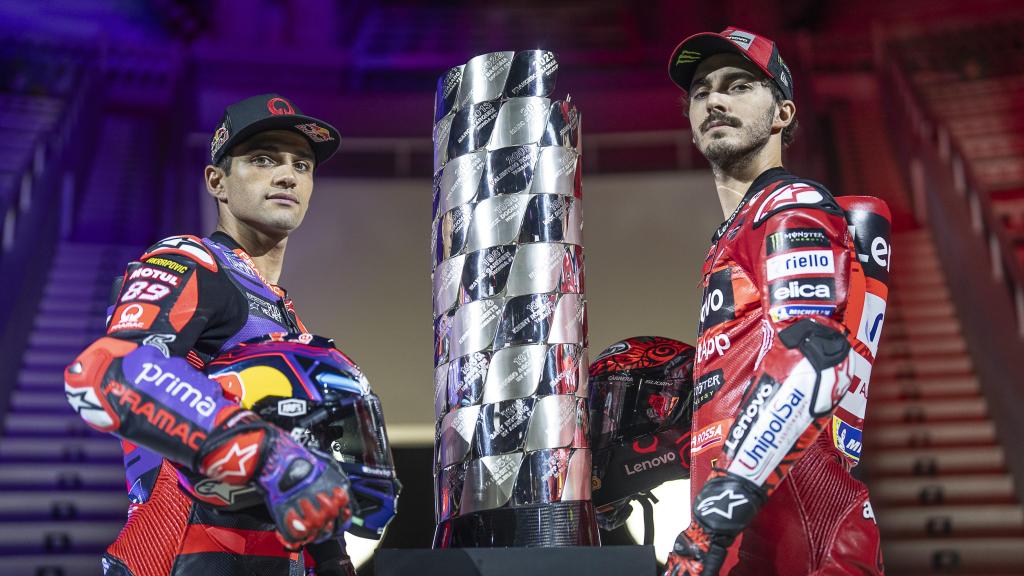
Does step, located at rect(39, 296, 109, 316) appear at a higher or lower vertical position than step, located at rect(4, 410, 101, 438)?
higher

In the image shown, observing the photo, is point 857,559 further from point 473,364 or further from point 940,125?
A: point 940,125

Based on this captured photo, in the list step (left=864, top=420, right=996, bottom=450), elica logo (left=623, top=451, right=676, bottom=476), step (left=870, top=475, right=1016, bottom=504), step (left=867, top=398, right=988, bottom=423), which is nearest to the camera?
elica logo (left=623, top=451, right=676, bottom=476)

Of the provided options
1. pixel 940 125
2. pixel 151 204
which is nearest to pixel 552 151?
pixel 940 125

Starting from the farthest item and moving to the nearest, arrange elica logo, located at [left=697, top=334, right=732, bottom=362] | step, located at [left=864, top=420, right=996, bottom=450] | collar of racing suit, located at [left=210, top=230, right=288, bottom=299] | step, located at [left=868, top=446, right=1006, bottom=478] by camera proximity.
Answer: step, located at [left=864, top=420, right=996, bottom=450] → step, located at [left=868, top=446, right=1006, bottom=478] → collar of racing suit, located at [left=210, top=230, right=288, bottom=299] → elica logo, located at [left=697, top=334, right=732, bottom=362]

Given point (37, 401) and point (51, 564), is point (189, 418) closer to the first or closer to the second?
point (51, 564)

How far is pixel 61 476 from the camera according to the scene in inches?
305

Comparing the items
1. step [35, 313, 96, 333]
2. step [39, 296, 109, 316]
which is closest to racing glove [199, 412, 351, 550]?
step [35, 313, 96, 333]

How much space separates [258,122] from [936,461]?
654cm

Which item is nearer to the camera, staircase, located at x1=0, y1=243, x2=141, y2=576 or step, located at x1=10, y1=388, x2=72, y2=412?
staircase, located at x1=0, y1=243, x2=141, y2=576

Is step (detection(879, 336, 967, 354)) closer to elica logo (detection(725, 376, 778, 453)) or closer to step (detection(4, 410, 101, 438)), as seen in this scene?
step (detection(4, 410, 101, 438))

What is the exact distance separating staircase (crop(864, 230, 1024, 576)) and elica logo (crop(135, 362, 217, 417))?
5999 mm

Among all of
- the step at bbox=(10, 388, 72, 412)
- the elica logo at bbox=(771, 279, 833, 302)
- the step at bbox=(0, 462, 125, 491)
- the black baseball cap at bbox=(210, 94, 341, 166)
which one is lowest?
the elica logo at bbox=(771, 279, 833, 302)

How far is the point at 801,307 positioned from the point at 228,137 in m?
1.55

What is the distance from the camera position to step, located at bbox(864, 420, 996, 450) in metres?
7.98
